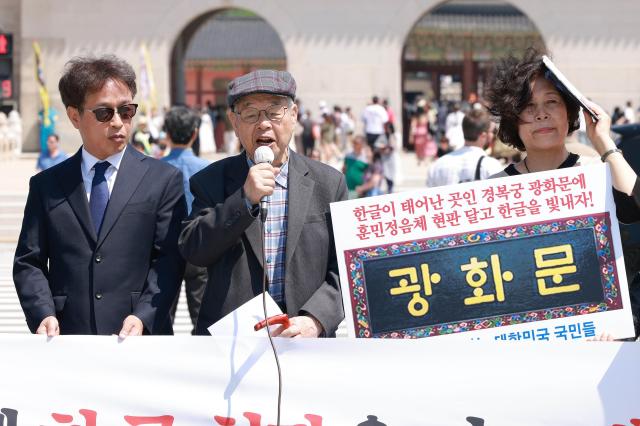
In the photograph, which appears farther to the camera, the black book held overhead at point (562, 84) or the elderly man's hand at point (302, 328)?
the black book held overhead at point (562, 84)

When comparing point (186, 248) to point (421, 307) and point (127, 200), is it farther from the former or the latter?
point (421, 307)

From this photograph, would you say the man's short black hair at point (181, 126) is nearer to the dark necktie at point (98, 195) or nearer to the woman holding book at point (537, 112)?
the dark necktie at point (98, 195)

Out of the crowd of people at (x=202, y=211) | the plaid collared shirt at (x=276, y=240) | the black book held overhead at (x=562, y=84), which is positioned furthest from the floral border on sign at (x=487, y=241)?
the black book held overhead at (x=562, y=84)

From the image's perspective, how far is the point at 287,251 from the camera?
4816mm

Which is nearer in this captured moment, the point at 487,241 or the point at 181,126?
the point at 487,241

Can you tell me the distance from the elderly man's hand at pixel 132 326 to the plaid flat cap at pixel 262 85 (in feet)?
2.99

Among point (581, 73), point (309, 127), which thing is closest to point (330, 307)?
point (309, 127)

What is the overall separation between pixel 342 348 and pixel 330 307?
22 centimetres

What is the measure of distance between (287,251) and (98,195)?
0.85 metres

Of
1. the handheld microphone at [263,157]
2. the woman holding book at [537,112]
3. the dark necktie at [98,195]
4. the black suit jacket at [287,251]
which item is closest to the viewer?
the handheld microphone at [263,157]

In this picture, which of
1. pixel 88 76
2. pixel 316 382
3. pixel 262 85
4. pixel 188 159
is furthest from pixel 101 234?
pixel 188 159

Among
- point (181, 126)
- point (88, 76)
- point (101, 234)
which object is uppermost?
point (181, 126)

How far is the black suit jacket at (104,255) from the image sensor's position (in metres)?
5.03

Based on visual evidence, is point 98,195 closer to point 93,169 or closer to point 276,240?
point 93,169
